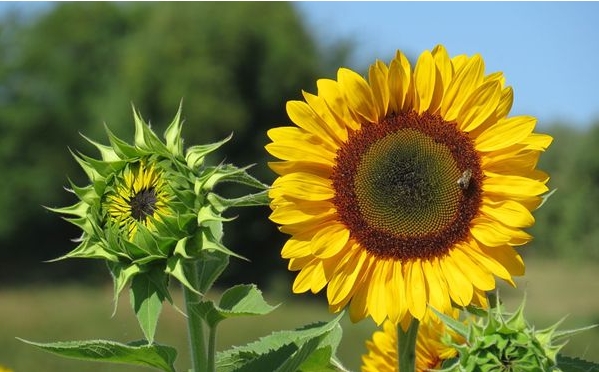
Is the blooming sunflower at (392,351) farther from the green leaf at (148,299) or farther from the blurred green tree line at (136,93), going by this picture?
the blurred green tree line at (136,93)

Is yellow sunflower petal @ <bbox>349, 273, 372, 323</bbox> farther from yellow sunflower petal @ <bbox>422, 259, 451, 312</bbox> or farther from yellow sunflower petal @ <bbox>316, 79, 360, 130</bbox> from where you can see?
yellow sunflower petal @ <bbox>316, 79, 360, 130</bbox>

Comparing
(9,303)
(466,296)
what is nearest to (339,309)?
(466,296)

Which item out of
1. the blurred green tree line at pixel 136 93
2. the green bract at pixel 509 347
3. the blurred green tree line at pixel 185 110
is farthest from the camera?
the blurred green tree line at pixel 136 93

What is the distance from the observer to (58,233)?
3462cm

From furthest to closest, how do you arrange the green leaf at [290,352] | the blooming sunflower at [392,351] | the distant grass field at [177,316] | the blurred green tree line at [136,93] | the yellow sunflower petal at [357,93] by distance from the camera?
1. the blurred green tree line at [136,93]
2. the distant grass field at [177,316]
3. the blooming sunflower at [392,351]
4. the yellow sunflower petal at [357,93]
5. the green leaf at [290,352]

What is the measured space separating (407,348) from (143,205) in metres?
0.48

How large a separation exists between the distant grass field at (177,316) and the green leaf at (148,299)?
13.4m

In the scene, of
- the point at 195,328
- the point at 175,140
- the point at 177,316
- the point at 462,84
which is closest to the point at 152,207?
the point at 175,140

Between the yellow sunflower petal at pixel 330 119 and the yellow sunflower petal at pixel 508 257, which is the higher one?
the yellow sunflower petal at pixel 330 119

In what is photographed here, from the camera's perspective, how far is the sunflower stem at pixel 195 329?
181 cm

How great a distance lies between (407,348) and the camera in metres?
1.75

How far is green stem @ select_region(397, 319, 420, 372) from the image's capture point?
1742 mm

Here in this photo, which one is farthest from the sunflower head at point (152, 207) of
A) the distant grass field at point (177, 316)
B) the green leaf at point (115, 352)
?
the distant grass field at point (177, 316)

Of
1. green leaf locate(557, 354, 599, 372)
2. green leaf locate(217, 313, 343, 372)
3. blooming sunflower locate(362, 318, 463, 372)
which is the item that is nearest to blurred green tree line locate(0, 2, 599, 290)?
blooming sunflower locate(362, 318, 463, 372)
